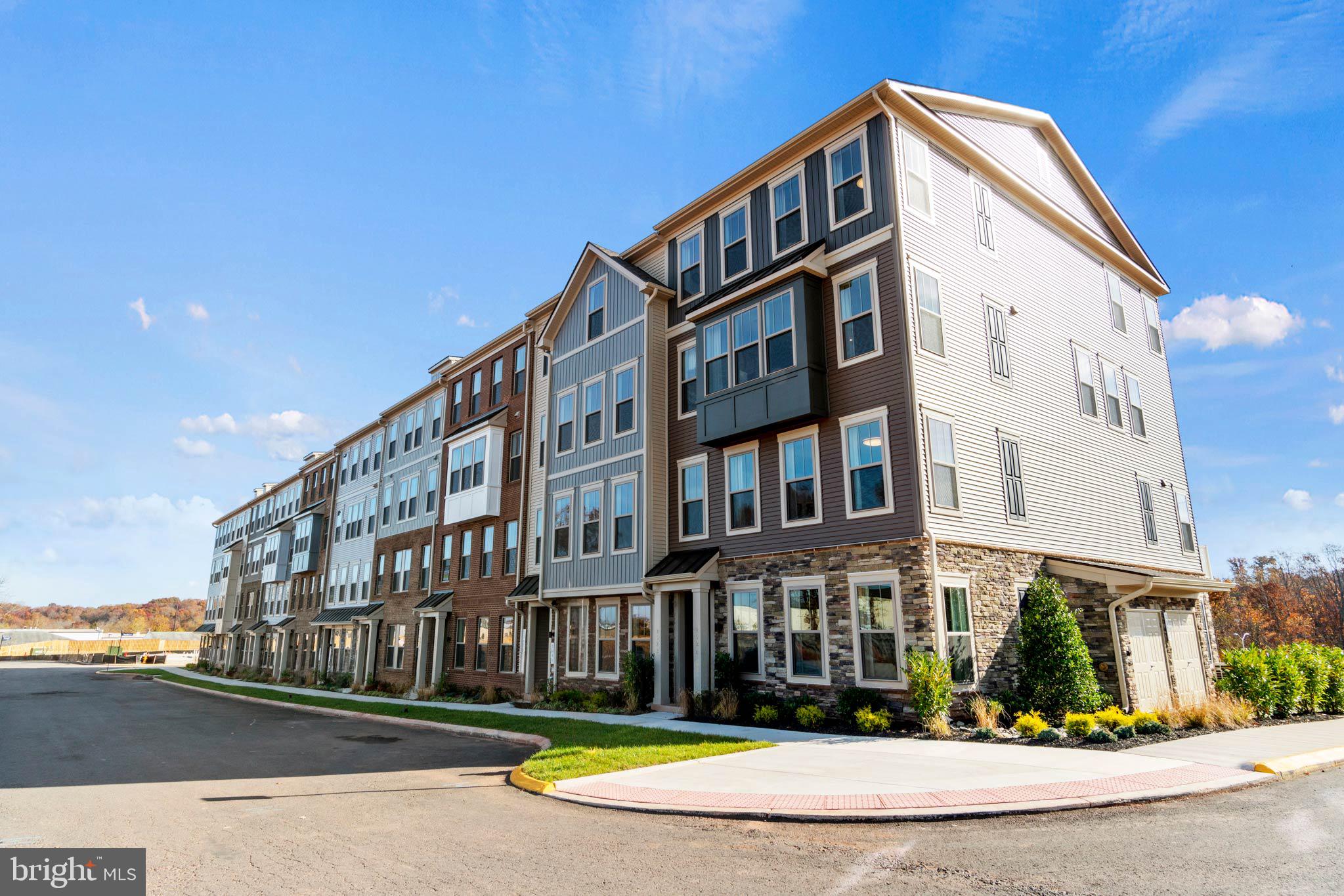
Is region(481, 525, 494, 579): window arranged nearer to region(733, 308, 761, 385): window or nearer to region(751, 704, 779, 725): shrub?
region(733, 308, 761, 385): window

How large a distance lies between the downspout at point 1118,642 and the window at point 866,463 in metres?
6.05

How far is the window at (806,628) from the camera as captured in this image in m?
16.3

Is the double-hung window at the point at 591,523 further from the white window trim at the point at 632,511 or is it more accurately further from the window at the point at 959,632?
the window at the point at 959,632

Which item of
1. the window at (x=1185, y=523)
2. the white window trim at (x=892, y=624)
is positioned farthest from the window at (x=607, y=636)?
the window at (x=1185, y=523)

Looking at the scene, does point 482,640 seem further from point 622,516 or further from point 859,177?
point 859,177

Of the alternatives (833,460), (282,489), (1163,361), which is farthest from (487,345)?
(282,489)

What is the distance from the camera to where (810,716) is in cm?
1541

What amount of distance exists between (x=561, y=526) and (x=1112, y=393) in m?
17.3

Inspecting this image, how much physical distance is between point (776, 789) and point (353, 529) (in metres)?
38.3

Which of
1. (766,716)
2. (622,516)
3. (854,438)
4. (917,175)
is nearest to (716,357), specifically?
(854,438)

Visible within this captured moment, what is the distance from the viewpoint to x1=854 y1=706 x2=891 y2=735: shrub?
559 inches

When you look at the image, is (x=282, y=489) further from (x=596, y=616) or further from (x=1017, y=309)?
(x=1017, y=309)

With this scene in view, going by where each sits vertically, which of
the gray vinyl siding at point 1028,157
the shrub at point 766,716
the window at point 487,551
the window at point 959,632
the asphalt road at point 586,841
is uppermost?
the gray vinyl siding at point 1028,157

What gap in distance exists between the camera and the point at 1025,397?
1909 centimetres
